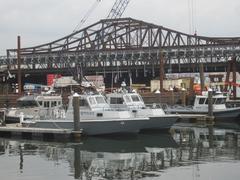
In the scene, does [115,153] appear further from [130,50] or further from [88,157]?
[130,50]

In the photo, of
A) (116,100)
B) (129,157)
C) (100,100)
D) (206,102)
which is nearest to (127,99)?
(116,100)

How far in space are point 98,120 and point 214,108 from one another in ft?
66.3

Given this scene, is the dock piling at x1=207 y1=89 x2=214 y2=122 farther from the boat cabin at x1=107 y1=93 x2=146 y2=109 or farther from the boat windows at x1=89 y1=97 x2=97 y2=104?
the boat windows at x1=89 y1=97 x2=97 y2=104

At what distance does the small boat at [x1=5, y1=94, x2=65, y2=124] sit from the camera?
45.5 metres

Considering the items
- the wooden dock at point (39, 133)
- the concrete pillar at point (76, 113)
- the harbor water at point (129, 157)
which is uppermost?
the concrete pillar at point (76, 113)

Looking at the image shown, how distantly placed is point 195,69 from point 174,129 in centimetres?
8760

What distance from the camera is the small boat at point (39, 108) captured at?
45497 millimetres

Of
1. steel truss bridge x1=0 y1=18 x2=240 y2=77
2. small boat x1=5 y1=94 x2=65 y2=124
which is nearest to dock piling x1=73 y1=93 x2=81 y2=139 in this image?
small boat x1=5 y1=94 x2=65 y2=124

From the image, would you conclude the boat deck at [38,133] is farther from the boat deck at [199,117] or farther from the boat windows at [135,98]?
the boat deck at [199,117]

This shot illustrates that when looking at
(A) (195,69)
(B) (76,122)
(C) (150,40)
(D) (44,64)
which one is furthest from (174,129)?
(C) (150,40)

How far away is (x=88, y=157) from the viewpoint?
114ft

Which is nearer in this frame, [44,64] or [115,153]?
[115,153]

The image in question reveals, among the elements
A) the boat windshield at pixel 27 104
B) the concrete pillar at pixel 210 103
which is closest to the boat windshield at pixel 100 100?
the boat windshield at pixel 27 104

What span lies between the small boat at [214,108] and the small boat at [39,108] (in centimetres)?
1534
